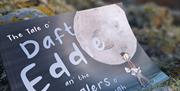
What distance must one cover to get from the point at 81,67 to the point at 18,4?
1.40 meters

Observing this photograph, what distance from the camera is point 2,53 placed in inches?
118

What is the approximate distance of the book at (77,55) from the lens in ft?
9.97

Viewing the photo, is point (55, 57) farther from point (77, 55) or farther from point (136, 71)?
point (136, 71)

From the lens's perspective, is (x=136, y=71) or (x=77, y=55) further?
(x=136, y=71)

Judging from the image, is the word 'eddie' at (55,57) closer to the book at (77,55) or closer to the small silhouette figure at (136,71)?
the book at (77,55)

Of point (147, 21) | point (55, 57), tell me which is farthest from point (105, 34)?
point (147, 21)

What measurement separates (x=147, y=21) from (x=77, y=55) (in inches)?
176

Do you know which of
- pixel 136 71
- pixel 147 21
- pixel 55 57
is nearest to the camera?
pixel 55 57

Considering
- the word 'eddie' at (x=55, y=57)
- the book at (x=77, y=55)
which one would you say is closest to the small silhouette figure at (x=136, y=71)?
the book at (x=77, y=55)

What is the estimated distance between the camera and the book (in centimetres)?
304

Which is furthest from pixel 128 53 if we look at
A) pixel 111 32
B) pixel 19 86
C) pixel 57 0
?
pixel 57 0

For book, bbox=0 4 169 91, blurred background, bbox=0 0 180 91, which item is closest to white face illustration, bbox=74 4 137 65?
book, bbox=0 4 169 91

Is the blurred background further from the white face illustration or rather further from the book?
the white face illustration

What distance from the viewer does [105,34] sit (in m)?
3.54
